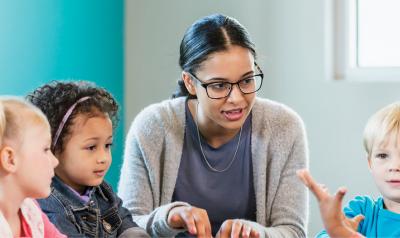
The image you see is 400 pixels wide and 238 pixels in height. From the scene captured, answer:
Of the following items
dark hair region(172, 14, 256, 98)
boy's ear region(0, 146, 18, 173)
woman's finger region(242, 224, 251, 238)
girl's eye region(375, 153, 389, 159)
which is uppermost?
dark hair region(172, 14, 256, 98)

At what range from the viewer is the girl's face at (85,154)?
1.61 m

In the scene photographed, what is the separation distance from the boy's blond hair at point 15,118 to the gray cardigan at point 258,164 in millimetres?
591

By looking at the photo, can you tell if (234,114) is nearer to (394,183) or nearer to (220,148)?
(220,148)

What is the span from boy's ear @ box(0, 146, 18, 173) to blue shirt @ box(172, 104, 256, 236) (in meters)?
0.72

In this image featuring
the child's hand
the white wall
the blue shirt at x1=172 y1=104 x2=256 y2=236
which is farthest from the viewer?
the white wall

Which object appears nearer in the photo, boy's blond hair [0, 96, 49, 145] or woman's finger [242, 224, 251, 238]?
boy's blond hair [0, 96, 49, 145]

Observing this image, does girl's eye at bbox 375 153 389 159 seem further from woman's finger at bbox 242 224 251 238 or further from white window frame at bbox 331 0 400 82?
white window frame at bbox 331 0 400 82

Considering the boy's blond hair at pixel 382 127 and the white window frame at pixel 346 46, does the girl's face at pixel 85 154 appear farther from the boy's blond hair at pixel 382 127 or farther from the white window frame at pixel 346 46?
the white window frame at pixel 346 46

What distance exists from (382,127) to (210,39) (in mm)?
546

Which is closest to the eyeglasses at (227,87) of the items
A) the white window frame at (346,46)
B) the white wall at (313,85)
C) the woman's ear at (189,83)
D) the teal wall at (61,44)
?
the woman's ear at (189,83)

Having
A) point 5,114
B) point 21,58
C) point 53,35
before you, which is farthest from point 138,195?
point 53,35

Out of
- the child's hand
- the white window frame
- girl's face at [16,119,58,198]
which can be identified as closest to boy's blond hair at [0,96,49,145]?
girl's face at [16,119,58,198]

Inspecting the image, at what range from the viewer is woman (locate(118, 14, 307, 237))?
1883mm

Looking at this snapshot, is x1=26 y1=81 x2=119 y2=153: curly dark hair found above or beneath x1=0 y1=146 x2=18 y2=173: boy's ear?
above
